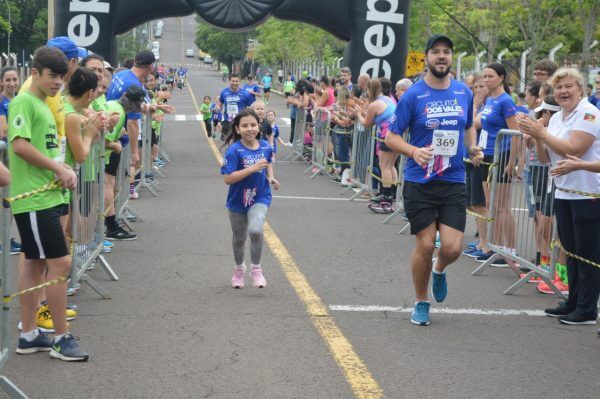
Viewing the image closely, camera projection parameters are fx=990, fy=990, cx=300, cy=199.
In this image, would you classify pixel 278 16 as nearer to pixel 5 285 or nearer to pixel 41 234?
pixel 41 234

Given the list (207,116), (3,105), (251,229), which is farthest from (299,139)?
(251,229)

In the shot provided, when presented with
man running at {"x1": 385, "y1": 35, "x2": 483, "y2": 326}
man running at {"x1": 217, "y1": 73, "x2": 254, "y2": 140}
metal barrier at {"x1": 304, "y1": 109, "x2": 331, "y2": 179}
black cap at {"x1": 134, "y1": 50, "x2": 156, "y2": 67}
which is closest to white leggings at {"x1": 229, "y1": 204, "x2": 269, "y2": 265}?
man running at {"x1": 385, "y1": 35, "x2": 483, "y2": 326}

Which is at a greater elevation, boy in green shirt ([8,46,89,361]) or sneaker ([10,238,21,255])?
boy in green shirt ([8,46,89,361])

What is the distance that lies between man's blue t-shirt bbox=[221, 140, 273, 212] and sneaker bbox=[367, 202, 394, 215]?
17.7 ft

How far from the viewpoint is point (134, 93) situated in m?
11.7

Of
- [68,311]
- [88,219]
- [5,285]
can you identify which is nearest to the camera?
[5,285]

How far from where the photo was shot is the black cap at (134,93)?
38.3 ft

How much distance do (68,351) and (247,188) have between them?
8.91ft

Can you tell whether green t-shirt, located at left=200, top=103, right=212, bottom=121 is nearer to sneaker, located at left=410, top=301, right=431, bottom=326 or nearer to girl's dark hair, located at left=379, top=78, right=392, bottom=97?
girl's dark hair, located at left=379, top=78, right=392, bottom=97

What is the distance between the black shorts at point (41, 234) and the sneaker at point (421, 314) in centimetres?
265

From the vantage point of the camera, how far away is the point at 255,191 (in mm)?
8422

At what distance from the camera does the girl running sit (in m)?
8.30

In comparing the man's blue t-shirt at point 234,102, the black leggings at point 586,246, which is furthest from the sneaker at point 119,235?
the man's blue t-shirt at point 234,102

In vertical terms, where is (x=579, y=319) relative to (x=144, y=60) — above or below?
below
